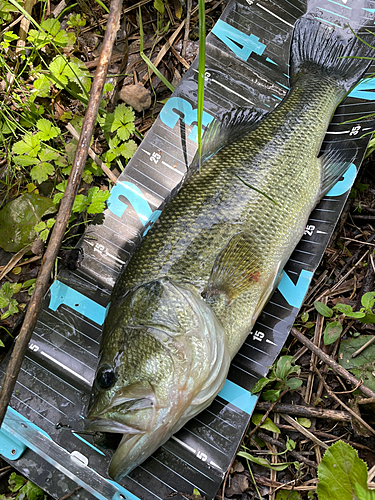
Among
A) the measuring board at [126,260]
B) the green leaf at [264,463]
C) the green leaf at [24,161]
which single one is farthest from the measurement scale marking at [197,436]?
the green leaf at [24,161]

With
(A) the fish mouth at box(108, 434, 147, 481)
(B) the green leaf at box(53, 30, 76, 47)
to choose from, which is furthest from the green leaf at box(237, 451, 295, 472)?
(B) the green leaf at box(53, 30, 76, 47)

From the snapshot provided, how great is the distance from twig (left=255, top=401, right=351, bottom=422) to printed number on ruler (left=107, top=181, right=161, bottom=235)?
1595 millimetres

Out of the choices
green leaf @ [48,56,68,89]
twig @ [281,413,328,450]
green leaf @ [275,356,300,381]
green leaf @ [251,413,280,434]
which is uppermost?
green leaf @ [48,56,68,89]

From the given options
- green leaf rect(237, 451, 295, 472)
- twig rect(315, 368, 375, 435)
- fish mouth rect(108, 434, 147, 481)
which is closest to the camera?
fish mouth rect(108, 434, 147, 481)

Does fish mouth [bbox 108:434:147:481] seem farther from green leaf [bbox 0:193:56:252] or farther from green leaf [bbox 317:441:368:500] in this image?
green leaf [bbox 0:193:56:252]

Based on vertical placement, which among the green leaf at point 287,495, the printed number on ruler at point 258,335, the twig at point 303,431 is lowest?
the green leaf at point 287,495

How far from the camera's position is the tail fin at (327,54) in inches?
125

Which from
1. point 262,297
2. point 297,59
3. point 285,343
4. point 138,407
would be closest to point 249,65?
point 297,59

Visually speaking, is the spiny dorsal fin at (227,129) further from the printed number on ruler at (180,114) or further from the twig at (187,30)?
the twig at (187,30)

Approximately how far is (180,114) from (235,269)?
152 cm

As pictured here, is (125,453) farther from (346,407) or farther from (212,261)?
(346,407)

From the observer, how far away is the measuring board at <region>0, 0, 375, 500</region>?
8.72ft

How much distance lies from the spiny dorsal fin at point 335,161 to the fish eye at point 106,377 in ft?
6.30

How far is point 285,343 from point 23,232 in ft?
7.22
